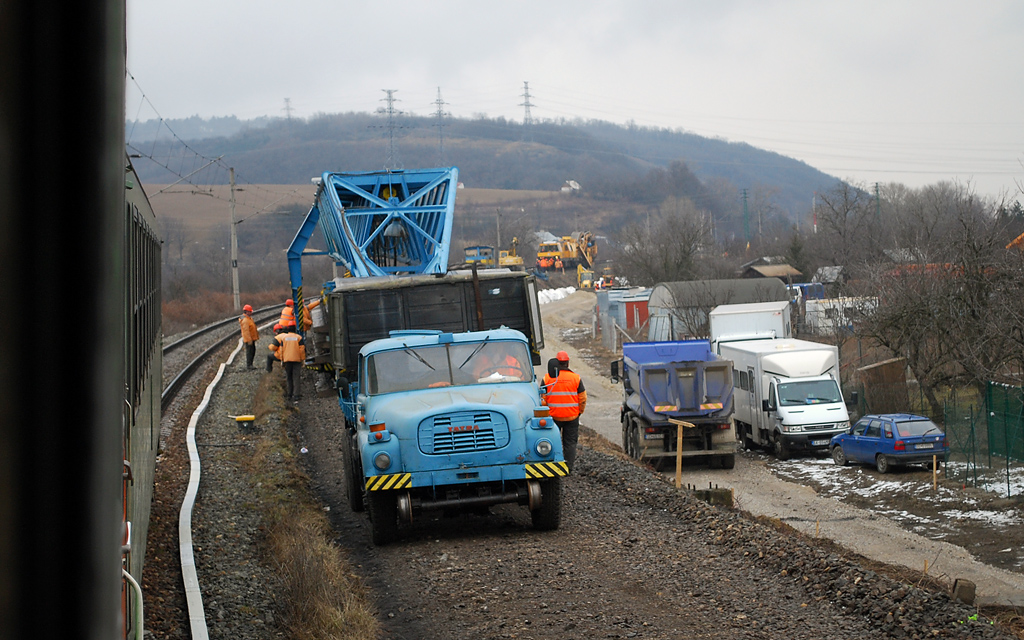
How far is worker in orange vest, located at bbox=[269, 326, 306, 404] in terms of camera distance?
21.4 metres

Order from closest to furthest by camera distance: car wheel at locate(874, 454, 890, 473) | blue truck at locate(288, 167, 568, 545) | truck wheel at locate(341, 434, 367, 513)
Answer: blue truck at locate(288, 167, 568, 545) → truck wheel at locate(341, 434, 367, 513) → car wheel at locate(874, 454, 890, 473)

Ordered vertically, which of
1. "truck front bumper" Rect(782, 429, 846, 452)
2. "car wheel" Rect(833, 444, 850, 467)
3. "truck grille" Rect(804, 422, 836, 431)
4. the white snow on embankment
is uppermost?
the white snow on embankment

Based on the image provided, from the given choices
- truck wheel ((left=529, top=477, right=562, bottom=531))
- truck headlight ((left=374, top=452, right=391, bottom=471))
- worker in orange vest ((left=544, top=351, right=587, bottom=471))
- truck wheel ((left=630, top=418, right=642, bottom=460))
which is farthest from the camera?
truck wheel ((left=630, top=418, right=642, bottom=460))

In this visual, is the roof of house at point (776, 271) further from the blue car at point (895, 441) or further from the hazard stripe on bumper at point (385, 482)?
the hazard stripe on bumper at point (385, 482)

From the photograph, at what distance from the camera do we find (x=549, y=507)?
431 inches

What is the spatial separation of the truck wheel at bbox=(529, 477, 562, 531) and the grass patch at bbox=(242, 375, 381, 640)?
227cm

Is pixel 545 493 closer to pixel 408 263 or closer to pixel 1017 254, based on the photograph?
pixel 408 263

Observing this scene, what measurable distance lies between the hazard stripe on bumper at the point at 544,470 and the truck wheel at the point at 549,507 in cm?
21

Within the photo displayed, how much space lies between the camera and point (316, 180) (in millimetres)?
23172

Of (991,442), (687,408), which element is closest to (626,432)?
(687,408)

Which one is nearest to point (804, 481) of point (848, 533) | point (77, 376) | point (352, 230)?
point (848, 533)

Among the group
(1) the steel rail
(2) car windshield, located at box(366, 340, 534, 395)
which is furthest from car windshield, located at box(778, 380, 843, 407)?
(1) the steel rail

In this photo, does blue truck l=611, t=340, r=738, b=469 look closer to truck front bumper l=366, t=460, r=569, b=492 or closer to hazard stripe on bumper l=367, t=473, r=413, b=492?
truck front bumper l=366, t=460, r=569, b=492

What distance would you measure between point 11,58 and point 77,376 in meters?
0.39
